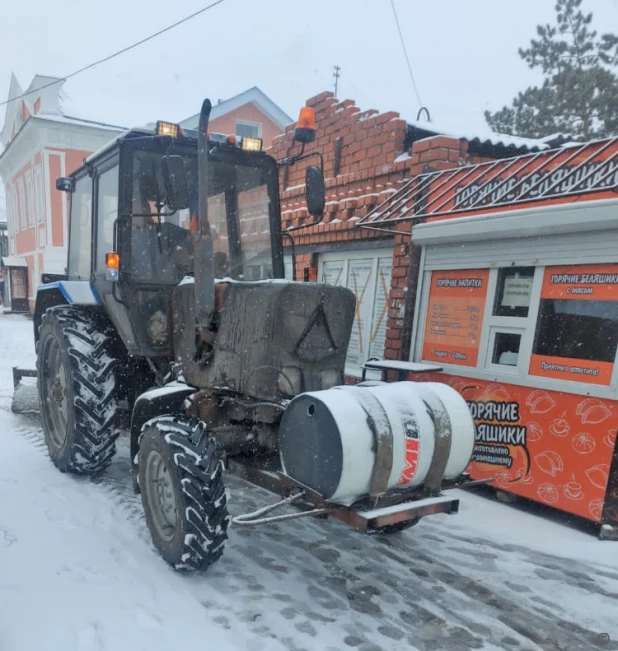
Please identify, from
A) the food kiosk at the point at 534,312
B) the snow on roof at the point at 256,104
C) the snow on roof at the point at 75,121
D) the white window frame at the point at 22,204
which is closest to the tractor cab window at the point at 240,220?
the food kiosk at the point at 534,312

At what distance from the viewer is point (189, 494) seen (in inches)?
102

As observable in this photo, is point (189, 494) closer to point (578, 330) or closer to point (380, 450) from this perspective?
point (380, 450)

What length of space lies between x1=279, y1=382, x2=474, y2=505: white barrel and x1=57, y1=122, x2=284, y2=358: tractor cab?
1.28 m

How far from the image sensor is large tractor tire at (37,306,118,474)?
3787 millimetres

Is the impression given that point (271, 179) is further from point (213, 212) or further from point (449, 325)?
point (449, 325)

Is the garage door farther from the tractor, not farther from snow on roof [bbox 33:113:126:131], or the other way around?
snow on roof [bbox 33:113:126:131]

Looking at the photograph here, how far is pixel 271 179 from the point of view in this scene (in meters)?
4.00

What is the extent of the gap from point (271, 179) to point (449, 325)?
207 centimetres

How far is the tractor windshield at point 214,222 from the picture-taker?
3.46 meters

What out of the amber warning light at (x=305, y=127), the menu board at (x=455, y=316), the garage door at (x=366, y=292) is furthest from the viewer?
the garage door at (x=366, y=292)

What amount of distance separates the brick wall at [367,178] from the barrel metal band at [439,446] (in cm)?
267

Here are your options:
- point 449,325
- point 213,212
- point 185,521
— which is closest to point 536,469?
point 449,325

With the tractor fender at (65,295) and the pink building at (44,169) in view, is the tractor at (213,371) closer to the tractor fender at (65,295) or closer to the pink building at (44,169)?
the tractor fender at (65,295)

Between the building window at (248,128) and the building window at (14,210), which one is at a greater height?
the building window at (248,128)
